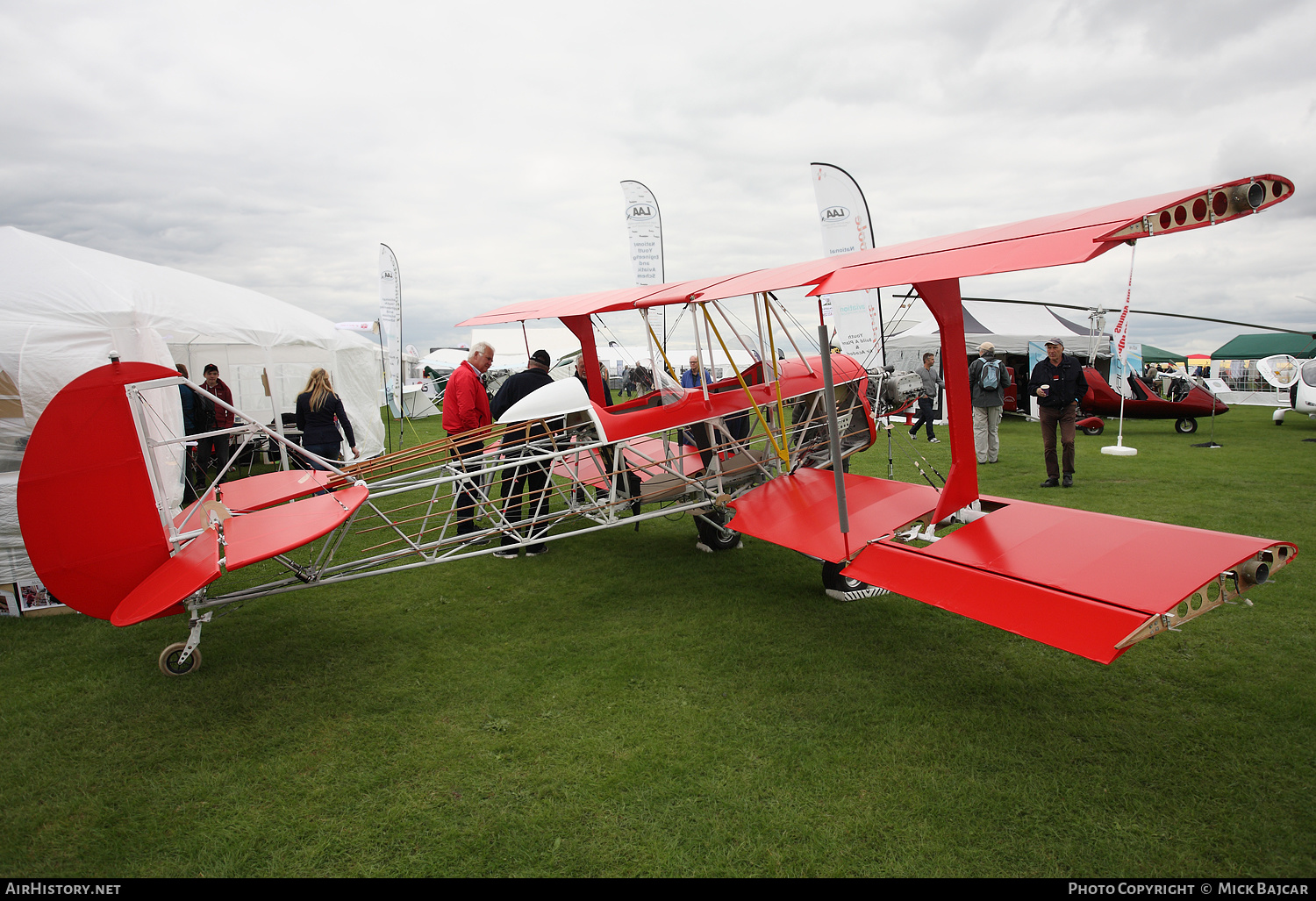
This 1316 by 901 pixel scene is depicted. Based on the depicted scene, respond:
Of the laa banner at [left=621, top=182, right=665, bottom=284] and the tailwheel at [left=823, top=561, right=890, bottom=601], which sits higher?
the laa banner at [left=621, top=182, right=665, bottom=284]

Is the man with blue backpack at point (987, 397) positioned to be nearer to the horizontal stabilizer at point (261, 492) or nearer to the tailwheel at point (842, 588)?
the tailwheel at point (842, 588)

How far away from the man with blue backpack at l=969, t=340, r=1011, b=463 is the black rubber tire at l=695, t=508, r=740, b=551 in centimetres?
531

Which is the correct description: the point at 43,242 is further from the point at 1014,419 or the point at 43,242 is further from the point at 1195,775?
the point at 1014,419

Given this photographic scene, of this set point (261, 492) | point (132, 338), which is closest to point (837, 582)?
point (261, 492)

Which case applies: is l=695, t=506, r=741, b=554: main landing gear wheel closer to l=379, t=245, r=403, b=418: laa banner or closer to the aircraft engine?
the aircraft engine

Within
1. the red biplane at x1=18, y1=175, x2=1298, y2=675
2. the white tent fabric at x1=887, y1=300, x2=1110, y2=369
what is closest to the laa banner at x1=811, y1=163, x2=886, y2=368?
the red biplane at x1=18, y1=175, x2=1298, y2=675

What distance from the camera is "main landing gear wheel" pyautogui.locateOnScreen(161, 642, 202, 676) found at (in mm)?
4020

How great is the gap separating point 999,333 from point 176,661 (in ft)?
66.4

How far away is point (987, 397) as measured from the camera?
10.6 metres

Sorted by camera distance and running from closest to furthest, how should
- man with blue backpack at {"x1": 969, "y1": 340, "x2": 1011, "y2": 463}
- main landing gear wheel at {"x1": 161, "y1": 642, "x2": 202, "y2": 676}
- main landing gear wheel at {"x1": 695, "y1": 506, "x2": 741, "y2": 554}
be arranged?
main landing gear wheel at {"x1": 161, "y1": 642, "x2": 202, "y2": 676}
main landing gear wheel at {"x1": 695, "y1": 506, "x2": 741, "y2": 554}
man with blue backpack at {"x1": 969, "y1": 340, "x2": 1011, "y2": 463}

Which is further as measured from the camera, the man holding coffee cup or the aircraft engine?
the man holding coffee cup

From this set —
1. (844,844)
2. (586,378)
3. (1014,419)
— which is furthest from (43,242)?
(1014,419)

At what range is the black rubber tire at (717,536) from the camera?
668cm

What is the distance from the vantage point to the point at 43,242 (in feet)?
28.3
